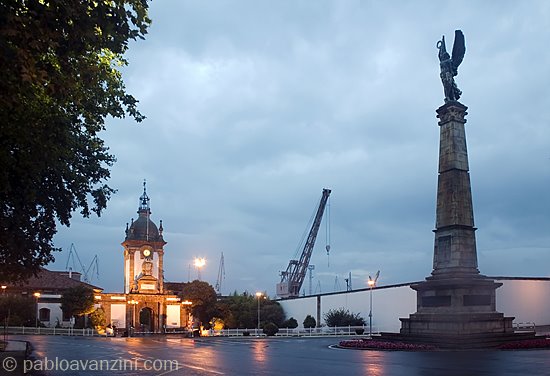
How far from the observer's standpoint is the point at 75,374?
19.1 meters

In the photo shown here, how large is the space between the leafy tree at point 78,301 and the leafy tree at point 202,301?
41.7 feet

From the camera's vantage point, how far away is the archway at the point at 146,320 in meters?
83.1

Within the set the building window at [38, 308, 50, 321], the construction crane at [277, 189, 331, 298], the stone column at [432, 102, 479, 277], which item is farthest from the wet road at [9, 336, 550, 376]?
the construction crane at [277, 189, 331, 298]

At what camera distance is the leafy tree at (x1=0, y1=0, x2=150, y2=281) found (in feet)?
30.6

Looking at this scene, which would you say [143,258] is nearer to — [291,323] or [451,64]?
[291,323]

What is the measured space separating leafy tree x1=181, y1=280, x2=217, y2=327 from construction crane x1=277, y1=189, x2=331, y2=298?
4727 centimetres

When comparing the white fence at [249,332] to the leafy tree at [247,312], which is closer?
the white fence at [249,332]

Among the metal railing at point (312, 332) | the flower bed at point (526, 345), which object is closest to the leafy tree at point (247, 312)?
the metal railing at point (312, 332)

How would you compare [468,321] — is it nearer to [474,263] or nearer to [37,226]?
[474,263]

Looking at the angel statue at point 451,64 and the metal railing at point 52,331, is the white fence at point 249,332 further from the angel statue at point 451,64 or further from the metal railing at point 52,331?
the angel statue at point 451,64

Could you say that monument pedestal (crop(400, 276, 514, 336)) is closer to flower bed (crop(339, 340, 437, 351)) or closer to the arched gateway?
flower bed (crop(339, 340, 437, 351))

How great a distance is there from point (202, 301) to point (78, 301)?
52.7ft

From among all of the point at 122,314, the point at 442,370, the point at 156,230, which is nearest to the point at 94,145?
the point at 442,370

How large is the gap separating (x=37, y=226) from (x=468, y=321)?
788 inches
